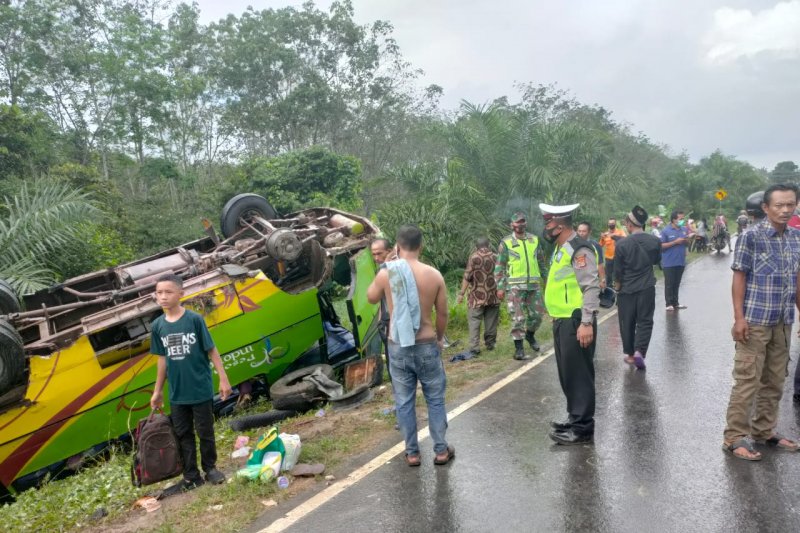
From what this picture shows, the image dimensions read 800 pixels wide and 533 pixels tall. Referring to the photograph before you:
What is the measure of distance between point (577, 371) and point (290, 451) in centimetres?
228

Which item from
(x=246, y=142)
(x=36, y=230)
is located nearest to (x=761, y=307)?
(x=36, y=230)

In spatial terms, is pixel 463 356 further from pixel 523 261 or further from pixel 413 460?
pixel 413 460

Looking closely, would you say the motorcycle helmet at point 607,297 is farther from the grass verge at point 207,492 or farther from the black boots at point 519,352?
the grass verge at point 207,492

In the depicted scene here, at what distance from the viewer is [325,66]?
1068 inches

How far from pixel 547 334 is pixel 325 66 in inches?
862

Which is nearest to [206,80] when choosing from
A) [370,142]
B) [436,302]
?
[370,142]

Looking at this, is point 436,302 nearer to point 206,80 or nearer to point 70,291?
point 70,291

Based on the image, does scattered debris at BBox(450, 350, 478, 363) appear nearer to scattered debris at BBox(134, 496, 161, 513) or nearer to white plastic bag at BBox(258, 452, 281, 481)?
white plastic bag at BBox(258, 452, 281, 481)

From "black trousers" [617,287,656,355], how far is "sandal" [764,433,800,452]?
255 centimetres

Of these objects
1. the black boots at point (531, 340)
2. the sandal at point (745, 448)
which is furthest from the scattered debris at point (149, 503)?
the black boots at point (531, 340)

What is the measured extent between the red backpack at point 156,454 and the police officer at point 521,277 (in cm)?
429

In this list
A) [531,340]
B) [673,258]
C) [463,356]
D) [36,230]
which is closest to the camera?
[463,356]

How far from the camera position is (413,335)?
4113mm

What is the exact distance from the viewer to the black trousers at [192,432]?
440 cm
